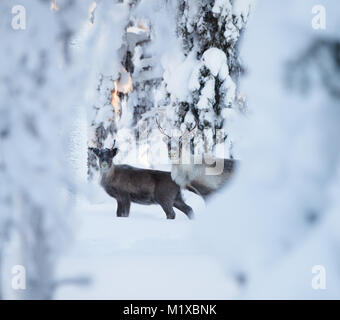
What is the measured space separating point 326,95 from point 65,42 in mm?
675

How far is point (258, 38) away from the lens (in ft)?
→ 2.75

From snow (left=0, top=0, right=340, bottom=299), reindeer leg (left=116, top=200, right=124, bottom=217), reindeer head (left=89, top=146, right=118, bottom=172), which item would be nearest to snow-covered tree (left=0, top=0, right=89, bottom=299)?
snow (left=0, top=0, right=340, bottom=299)

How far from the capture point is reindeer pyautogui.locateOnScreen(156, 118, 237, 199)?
306cm

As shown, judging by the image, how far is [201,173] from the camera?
3.20 m

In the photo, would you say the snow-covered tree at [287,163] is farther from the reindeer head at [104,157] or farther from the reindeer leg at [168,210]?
the reindeer head at [104,157]

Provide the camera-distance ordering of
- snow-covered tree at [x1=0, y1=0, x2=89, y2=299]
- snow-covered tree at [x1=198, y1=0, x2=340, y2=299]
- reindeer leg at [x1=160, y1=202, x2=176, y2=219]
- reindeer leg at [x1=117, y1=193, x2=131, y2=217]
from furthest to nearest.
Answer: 1. reindeer leg at [x1=117, y1=193, x2=131, y2=217]
2. reindeer leg at [x1=160, y1=202, x2=176, y2=219]
3. snow-covered tree at [x1=0, y1=0, x2=89, y2=299]
4. snow-covered tree at [x1=198, y1=0, x2=340, y2=299]

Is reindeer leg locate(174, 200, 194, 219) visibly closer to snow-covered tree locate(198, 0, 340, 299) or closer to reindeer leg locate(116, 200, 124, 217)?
reindeer leg locate(116, 200, 124, 217)

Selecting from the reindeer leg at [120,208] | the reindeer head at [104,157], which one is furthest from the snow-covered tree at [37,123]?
the reindeer head at [104,157]

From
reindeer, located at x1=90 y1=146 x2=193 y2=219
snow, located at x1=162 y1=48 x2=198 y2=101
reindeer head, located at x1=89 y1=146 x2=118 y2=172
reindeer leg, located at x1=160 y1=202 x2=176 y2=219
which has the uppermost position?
snow, located at x1=162 y1=48 x2=198 y2=101

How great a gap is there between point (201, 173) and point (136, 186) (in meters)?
0.49

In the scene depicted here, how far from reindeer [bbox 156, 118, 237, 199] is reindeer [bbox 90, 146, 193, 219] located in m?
0.07

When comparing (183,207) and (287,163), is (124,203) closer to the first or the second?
(183,207)

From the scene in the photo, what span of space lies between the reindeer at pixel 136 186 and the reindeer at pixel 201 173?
0.24ft
